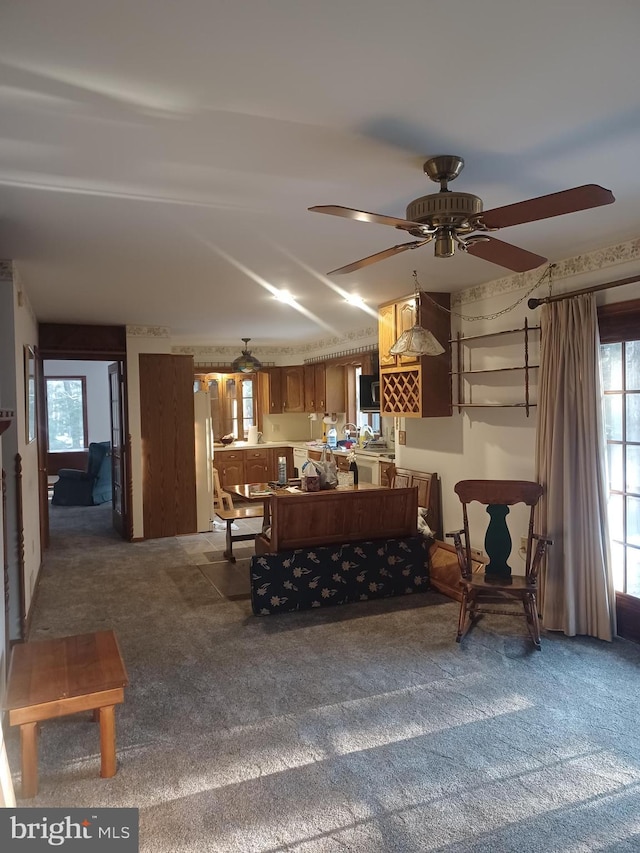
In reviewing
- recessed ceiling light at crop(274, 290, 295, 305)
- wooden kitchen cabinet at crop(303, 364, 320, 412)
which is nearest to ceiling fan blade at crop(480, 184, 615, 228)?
recessed ceiling light at crop(274, 290, 295, 305)

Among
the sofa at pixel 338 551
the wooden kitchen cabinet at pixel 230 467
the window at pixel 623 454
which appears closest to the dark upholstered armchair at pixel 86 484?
the wooden kitchen cabinet at pixel 230 467

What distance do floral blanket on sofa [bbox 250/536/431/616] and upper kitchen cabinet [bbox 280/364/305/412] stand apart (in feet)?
16.1

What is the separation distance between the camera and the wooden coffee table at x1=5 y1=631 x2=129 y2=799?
2.22 metres

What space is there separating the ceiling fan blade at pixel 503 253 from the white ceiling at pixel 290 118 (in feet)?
1.06

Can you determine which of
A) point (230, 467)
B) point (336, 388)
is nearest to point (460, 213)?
point (336, 388)

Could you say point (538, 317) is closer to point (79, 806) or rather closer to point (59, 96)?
point (59, 96)

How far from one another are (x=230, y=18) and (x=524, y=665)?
10.9ft

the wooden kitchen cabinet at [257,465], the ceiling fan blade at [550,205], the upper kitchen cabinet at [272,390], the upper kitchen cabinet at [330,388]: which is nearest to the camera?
the ceiling fan blade at [550,205]

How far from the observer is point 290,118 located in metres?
1.94

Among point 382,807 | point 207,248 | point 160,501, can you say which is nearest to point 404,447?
point 160,501

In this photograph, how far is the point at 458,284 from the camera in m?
4.86

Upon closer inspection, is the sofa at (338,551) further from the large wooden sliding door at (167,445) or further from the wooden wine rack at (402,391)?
the large wooden sliding door at (167,445)

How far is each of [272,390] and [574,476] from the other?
20.4ft

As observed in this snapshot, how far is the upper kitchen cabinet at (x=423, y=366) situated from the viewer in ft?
16.6
